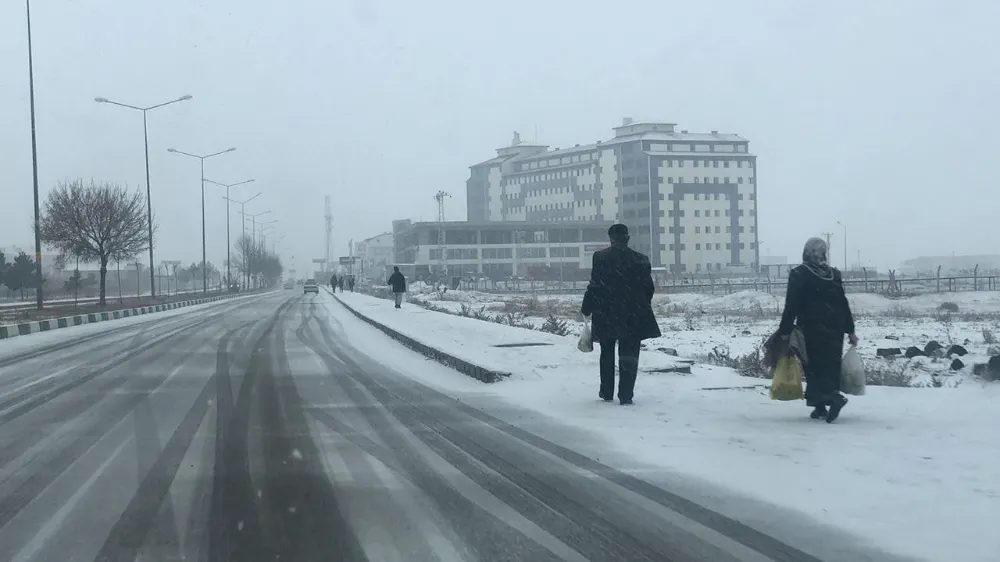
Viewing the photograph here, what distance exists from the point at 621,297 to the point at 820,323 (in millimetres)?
2059

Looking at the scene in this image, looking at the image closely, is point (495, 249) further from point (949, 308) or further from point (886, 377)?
point (886, 377)

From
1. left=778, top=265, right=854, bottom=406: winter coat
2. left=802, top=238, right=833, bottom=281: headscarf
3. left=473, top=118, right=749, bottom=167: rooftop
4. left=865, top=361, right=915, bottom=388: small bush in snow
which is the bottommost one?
left=865, top=361, right=915, bottom=388: small bush in snow

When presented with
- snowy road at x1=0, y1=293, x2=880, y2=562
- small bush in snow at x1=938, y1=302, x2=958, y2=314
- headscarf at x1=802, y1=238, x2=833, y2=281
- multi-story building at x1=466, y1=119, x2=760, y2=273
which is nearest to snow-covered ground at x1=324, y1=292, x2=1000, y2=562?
snowy road at x1=0, y1=293, x2=880, y2=562

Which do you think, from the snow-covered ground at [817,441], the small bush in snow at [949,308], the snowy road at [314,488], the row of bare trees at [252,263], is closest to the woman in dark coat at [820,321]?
the snow-covered ground at [817,441]

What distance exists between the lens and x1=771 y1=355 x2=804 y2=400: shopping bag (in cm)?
839

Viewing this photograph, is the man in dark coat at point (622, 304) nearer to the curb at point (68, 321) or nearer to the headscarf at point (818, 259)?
the headscarf at point (818, 259)

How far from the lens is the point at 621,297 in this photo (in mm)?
9492

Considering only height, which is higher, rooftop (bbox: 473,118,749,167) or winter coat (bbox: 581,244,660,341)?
rooftop (bbox: 473,118,749,167)

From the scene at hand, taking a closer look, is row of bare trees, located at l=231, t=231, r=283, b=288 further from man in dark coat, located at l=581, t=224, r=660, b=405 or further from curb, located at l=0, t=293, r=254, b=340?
man in dark coat, located at l=581, t=224, r=660, b=405

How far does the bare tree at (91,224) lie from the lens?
147 feet

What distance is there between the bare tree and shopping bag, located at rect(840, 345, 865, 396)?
42397mm

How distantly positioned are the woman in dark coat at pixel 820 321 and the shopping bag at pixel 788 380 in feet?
0.33

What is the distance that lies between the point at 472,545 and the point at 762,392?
6.25 meters

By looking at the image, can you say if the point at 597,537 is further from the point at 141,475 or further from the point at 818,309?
the point at 818,309
